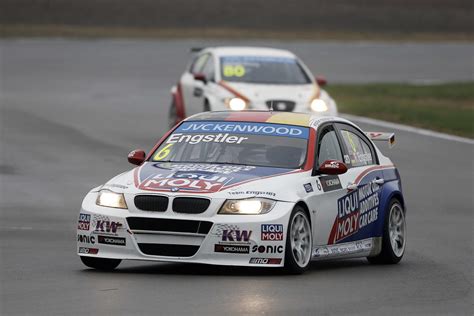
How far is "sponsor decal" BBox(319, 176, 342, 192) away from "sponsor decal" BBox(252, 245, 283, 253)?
1046 mm

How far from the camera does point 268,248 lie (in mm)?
11336

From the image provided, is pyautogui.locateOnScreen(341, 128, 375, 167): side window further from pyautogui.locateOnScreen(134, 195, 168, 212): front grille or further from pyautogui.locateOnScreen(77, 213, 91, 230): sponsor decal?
pyautogui.locateOnScreen(77, 213, 91, 230): sponsor decal

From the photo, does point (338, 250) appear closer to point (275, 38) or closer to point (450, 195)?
point (450, 195)

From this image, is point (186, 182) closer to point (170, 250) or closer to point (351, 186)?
point (170, 250)

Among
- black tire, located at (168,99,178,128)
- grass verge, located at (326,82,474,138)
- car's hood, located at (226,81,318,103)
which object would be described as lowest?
grass verge, located at (326,82,474,138)

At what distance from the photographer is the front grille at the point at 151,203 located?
11398 mm

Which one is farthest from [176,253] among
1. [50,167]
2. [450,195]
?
[50,167]

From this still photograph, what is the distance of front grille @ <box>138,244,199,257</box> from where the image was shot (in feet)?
37.2

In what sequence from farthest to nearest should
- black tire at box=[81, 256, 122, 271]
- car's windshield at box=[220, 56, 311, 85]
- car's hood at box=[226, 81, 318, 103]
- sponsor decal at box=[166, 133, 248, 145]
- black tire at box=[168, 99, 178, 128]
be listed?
black tire at box=[168, 99, 178, 128] < car's windshield at box=[220, 56, 311, 85] < car's hood at box=[226, 81, 318, 103] < sponsor decal at box=[166, 133, 248, 145] < black tire at box=[81, 256, 122, 271]

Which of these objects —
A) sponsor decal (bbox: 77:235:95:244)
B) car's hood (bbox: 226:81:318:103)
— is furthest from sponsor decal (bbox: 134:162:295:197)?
car's hood (bbox: 226:81:318:103)

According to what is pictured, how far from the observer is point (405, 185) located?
20531mm

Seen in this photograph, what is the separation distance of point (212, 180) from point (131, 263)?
142 centimetres

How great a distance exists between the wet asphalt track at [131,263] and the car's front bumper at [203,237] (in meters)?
0.17

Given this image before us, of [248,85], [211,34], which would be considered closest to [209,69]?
[248,85]
